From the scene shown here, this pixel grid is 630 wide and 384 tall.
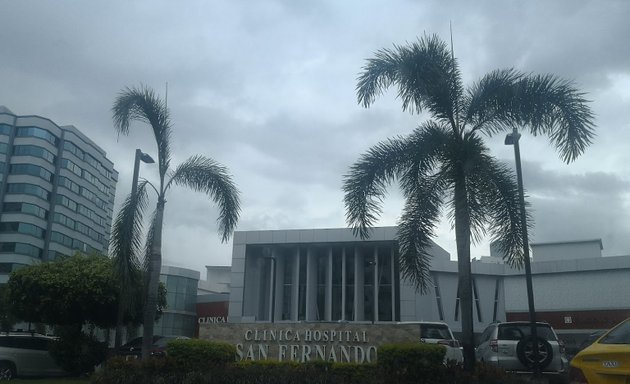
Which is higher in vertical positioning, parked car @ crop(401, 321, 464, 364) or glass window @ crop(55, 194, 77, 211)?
glass window @ crop(55, 194, 77, 211)

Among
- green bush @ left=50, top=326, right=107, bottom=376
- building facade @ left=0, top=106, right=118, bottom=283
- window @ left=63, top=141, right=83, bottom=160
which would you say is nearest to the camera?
green bush @ left=50, top=326, right=107, bottom=376

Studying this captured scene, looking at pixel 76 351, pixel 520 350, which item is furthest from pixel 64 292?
pixel 520 350

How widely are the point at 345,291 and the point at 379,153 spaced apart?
2369 centimetres

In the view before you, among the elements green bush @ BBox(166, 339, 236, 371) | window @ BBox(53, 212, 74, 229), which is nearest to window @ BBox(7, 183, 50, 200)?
window @ BBox(53, 212, 74, 229)

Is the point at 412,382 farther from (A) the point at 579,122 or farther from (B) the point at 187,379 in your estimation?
(A) the point at 579,122

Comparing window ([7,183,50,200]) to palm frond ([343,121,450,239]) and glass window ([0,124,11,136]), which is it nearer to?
glass window ([0,124,11,136])

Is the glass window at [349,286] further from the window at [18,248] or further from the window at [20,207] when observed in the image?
the window at [20,207]

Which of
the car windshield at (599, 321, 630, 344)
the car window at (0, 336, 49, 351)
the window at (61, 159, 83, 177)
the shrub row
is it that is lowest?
the shrub row

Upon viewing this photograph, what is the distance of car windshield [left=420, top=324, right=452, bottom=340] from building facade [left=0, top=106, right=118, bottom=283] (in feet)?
208

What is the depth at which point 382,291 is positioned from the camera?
123ft

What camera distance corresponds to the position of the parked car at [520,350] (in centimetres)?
1518

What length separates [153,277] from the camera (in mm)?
17172

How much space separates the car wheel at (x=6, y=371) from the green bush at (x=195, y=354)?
344 inches

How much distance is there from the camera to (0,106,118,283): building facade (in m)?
76.3
